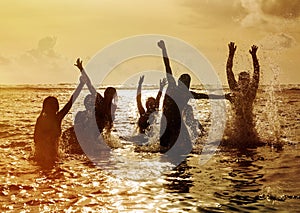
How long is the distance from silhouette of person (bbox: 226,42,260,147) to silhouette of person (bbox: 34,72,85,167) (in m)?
4.95

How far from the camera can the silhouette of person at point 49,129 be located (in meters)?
12.4

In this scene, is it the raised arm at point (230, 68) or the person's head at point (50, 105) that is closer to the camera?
the person's head at point (50, 105)

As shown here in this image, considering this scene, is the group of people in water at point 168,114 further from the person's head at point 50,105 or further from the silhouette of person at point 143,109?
the silhouette of person at point 143,109

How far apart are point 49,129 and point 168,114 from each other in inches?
146

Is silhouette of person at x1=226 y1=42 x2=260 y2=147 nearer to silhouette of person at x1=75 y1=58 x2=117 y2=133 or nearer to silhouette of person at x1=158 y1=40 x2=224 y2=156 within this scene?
silhouette of person at x1=158 y1=40 x2=224 y2=156

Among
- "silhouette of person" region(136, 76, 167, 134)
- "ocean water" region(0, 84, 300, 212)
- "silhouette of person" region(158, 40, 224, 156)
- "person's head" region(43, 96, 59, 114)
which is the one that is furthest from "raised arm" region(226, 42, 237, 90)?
"person's head" region(43, 96, 59, 114)

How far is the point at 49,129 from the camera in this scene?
12.7 m

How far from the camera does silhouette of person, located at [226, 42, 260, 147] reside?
14.9 meters

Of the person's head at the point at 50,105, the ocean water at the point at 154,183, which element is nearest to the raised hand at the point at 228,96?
the ocean water at the point at 154,183

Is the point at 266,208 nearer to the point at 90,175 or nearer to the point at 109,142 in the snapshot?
the point at 90,175

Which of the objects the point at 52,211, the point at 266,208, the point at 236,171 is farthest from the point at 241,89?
the point at 52,211

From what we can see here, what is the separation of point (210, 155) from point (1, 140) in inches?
331

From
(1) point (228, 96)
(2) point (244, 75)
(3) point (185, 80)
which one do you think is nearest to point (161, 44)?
(3) point (185, 80)

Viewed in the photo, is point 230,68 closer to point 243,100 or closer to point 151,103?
point 243,100
